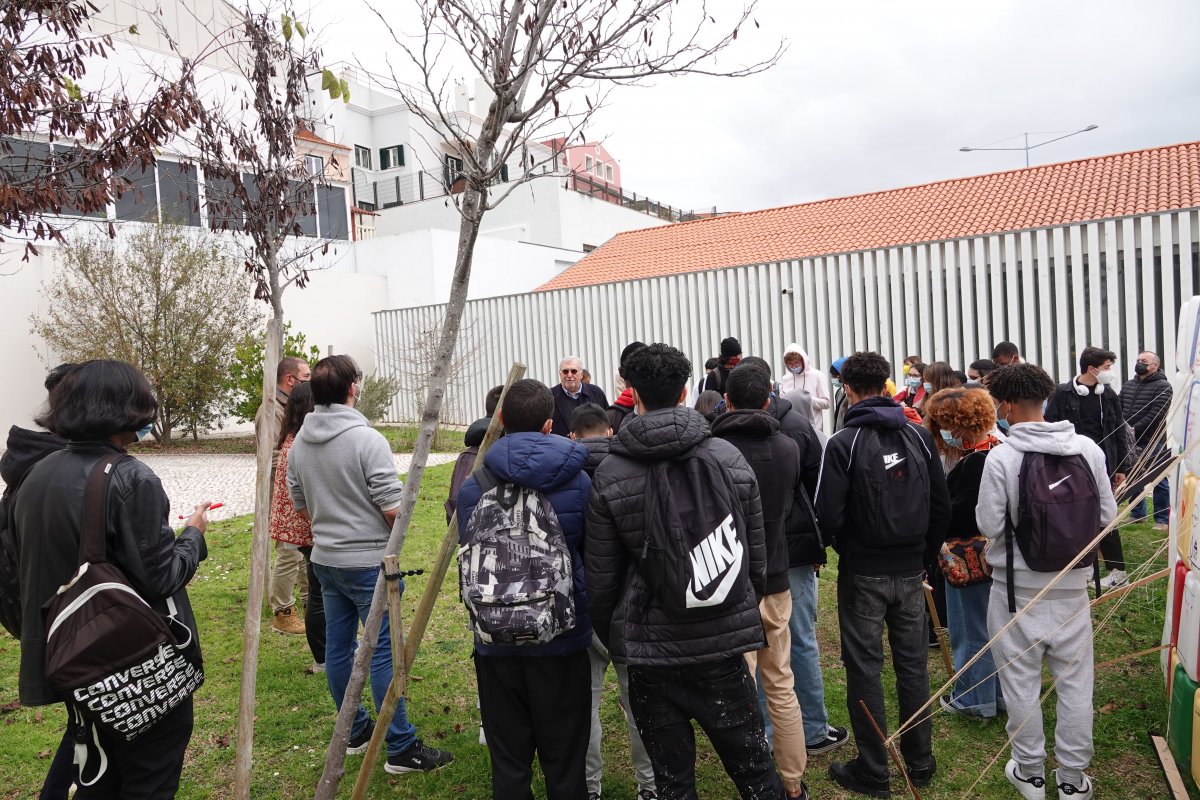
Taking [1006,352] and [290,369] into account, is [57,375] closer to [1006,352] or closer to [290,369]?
[290,369]

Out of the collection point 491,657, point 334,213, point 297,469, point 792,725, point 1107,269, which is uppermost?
point 334,213

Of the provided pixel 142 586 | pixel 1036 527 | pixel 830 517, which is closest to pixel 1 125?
pixel 142 586

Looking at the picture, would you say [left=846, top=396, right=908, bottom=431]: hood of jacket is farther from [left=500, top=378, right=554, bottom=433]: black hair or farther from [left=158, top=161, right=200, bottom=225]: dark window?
[left=158, top=161, right=200, bottom=225]: dark window

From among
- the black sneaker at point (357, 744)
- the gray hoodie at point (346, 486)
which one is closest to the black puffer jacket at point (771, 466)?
the gray hoodie at point (346, 486)

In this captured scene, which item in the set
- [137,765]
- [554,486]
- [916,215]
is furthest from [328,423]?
[916,215]

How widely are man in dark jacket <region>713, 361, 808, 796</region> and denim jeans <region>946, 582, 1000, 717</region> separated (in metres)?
1.17

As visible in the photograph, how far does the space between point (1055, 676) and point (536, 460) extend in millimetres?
2443

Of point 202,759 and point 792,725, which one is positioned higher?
point 792,725

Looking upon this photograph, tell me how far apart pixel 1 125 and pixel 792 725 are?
16.3ft

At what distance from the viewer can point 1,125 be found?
393 cm

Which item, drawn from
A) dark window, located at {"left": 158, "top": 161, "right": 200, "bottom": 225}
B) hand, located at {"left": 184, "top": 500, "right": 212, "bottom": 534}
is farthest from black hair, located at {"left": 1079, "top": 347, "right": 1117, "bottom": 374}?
dark window, located at {"left": 158, "top": 161, "right": 200, "bottom": 225}

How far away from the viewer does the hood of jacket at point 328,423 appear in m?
3.53

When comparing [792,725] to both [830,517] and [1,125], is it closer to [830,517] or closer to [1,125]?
[830,517]

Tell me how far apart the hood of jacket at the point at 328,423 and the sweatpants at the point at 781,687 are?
6.80 ft
